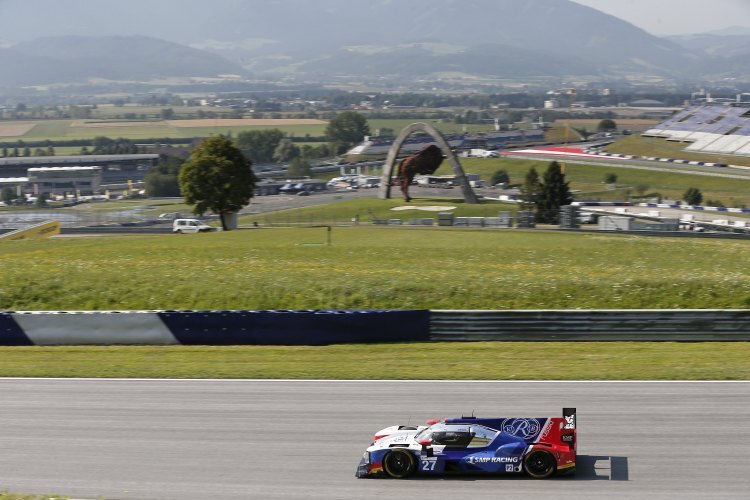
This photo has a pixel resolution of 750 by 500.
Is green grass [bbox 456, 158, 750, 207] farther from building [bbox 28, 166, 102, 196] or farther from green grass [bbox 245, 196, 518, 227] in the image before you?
building [bbox 28, 166, 102, 196]

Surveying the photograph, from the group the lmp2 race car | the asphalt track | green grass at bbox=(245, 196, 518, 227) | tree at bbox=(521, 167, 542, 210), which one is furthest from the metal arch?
the lmp2 race car

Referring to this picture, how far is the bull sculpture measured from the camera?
316 ft

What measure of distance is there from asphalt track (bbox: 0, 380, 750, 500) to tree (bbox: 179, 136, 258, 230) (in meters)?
47.1

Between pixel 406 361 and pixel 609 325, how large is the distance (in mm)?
6115

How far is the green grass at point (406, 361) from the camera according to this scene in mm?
22875

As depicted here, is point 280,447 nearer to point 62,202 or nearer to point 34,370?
point 34,370

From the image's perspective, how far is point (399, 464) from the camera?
49.9ft

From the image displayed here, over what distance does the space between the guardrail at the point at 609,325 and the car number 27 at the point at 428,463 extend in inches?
456

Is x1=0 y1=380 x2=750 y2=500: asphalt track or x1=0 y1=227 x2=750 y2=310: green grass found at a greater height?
x1=0 y1=380 x2=750 y2=500: asphalt track

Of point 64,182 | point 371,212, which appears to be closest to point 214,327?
point 371,212

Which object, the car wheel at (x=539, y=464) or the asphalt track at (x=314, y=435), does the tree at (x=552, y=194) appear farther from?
the car wheel at (x=539, y=464)

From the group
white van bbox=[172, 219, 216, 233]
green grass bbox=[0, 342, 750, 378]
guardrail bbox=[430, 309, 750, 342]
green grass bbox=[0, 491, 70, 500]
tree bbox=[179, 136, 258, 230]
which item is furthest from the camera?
white van bbox=[172, 219, 216, 233]

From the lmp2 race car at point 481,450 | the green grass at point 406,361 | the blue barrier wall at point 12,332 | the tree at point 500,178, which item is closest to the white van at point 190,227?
the blue barrier wall at point 12,332

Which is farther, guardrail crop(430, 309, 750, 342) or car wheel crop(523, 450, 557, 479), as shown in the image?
guardrail crop(430, 309, 750, 342)
